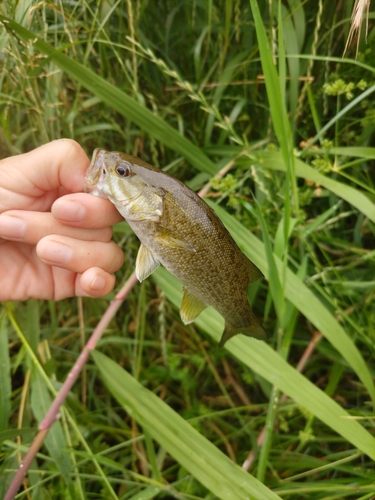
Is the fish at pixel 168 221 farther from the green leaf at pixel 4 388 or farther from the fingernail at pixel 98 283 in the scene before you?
the green leaf at pixel 4 388

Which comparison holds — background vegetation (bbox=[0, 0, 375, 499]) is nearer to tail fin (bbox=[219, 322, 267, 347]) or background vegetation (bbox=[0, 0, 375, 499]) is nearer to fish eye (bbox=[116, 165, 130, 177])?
tail fin (bbox=[219, 322, 267, 347])

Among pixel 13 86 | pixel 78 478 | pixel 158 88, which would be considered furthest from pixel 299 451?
pixel 13 86

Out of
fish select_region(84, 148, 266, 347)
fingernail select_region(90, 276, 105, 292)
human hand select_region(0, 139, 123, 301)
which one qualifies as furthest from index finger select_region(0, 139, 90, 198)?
fingernail select_region(90, 276, 105, 292)

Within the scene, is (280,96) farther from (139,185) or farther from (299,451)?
(299,451)

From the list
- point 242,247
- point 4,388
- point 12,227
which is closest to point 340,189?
point 242,247

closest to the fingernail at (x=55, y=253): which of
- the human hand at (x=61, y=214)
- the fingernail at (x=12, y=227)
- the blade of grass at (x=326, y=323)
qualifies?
the human hand at (x=61, y=214)

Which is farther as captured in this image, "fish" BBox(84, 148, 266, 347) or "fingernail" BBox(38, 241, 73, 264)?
"fingernail" BBox(38, 241, 73, 264)

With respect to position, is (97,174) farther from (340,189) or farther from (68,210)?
(340,189)
